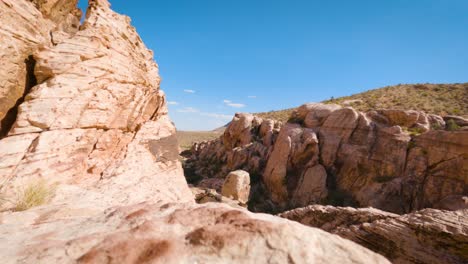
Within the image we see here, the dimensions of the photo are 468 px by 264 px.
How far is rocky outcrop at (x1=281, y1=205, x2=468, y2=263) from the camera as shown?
5.50 m

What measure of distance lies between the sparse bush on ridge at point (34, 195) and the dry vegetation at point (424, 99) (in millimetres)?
32885

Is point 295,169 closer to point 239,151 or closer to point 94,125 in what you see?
point 239,151

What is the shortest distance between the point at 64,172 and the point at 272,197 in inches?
755

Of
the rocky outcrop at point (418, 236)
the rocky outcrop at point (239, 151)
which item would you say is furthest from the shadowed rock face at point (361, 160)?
the rocky outcrop at point (418, 236)

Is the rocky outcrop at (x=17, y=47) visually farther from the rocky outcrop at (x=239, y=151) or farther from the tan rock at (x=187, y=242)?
the rocky outcrop at (x=239, y=151)

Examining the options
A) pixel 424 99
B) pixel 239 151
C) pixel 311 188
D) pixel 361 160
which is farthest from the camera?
pixel 424 99

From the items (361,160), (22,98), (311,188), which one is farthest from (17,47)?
(361,160)

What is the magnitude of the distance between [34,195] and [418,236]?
10.0 m

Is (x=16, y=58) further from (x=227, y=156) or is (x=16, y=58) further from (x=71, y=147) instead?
(x=227, y=156)

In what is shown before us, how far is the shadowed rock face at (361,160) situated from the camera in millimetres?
16172

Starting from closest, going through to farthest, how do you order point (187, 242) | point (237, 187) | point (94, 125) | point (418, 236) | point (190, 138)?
point (187, 242), point (418, 236), point (94, 125), point (237, 187), point (190, 138)

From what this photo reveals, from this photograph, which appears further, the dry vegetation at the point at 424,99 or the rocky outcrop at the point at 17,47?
the dry vegetation at the point at 424,99

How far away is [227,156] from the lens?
30.9m

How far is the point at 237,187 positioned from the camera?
19547mm
